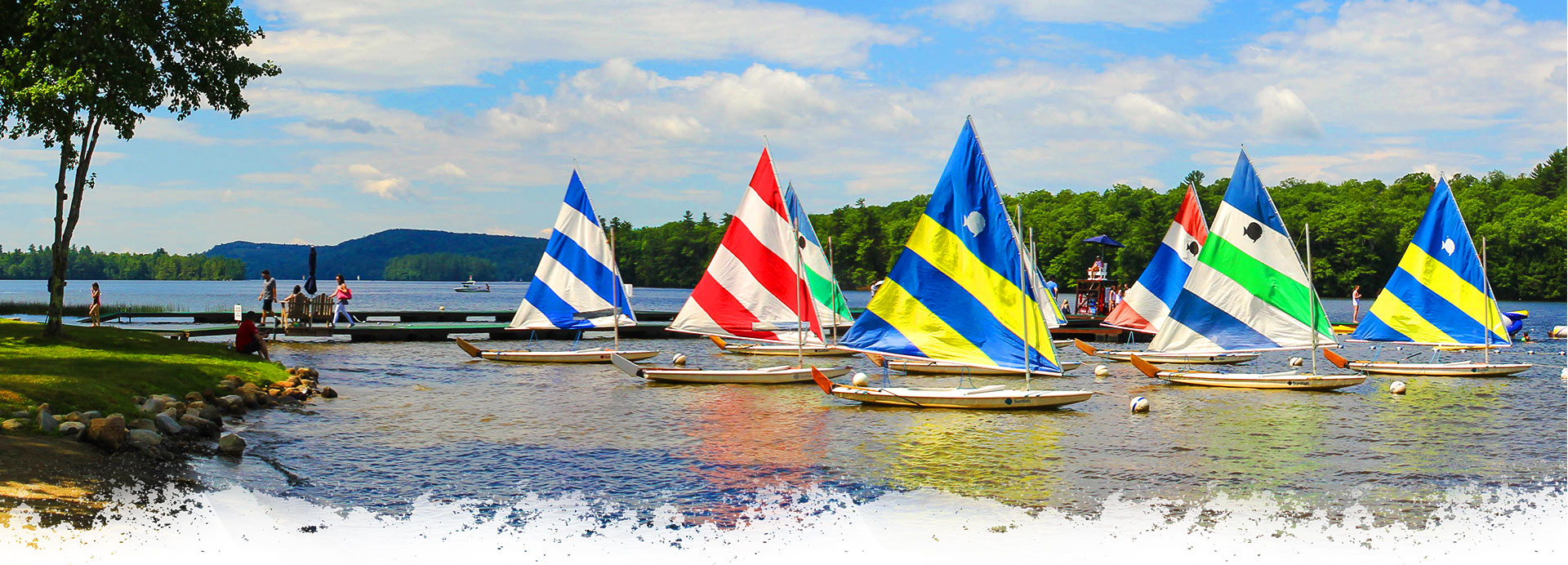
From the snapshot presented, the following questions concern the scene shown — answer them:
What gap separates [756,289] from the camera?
2539cm

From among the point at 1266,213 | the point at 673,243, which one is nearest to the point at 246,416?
the point at 1266,213

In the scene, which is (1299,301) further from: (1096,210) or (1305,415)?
(1096,210)

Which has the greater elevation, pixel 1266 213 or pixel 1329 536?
pixel 1266 213

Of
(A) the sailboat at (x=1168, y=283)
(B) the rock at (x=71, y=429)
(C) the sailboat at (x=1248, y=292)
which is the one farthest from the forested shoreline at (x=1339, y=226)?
(B) the rock at (x=71, y=429)

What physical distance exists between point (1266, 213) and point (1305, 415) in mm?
5180

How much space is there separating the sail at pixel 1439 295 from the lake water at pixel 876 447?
2.13 m

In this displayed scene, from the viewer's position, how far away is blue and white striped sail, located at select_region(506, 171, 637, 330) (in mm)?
29828

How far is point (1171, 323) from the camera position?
24.6 metres

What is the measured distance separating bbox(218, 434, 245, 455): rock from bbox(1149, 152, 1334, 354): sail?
61.7ft

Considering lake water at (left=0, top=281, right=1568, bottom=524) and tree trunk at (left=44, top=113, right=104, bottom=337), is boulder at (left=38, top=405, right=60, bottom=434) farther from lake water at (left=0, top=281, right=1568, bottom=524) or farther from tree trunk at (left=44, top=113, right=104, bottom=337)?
tree trunk at (left=44, top=113, right=104, bottom=337)

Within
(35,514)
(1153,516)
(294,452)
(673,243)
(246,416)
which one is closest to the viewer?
(35,514)

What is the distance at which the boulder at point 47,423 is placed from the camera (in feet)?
44.7

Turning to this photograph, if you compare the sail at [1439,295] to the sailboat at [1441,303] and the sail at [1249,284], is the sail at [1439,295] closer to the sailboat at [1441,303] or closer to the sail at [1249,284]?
the sailboat at [1441,303]

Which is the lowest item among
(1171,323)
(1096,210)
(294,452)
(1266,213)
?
(294,452)
